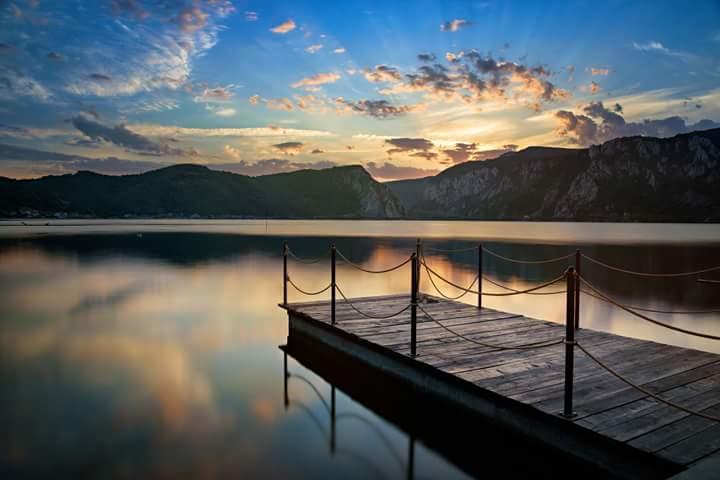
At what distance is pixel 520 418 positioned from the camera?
5.74 metres

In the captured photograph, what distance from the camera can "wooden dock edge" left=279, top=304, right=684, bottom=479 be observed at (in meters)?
4.52

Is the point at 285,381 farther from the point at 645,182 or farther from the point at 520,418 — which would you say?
the point at 645,182

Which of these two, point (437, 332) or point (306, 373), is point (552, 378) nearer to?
point (437, 332)

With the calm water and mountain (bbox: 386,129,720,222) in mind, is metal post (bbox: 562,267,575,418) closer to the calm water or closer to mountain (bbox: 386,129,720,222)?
the calm water

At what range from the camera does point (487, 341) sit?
855cm

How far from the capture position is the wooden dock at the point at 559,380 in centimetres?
469

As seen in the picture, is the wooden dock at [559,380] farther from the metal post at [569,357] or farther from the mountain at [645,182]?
the mountain at [645,182]

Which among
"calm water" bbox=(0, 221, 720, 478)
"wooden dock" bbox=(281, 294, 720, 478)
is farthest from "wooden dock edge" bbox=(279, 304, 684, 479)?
"calm water" bbox=(0, 221, 720, 478)

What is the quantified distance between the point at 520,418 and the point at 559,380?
102cm

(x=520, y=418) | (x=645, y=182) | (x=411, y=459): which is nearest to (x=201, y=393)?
(x=411, y=459)

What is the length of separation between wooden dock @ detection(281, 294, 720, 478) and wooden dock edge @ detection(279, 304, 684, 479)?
0.04 feet

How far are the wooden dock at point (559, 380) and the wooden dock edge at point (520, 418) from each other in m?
0.01

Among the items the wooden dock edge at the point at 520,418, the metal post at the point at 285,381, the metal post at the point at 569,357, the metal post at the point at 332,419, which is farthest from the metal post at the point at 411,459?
the metal post at the point at 285,381

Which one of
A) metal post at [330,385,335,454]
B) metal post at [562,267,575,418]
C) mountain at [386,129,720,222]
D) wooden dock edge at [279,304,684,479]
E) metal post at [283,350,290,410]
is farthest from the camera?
mountain at [386,129,720,222]
